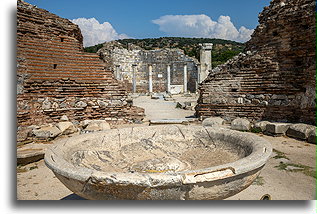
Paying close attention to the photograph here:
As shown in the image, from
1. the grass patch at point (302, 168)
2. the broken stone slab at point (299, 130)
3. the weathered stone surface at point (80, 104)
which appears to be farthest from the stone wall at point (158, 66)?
the grass patch at point (302, 168)

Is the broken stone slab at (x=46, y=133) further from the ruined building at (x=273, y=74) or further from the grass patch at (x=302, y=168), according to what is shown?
the grass patch at (x=302, y=168)

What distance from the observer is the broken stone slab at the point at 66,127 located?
7.33m

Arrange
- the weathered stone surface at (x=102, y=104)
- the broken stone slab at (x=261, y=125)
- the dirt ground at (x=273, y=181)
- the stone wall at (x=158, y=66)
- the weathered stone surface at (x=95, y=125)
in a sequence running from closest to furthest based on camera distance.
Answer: the dirt ground at (x=273, y=181), the broken stone slab at (x=261, y=125), the weathered stone surface at (x=95, y=125), the weathered stone surface at (x=102, y=104), the stone wall at (x=158, y=66)

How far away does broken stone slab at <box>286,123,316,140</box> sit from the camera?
6.24 metres

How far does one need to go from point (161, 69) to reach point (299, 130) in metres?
24.4

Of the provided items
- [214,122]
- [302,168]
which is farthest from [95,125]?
[302,168]

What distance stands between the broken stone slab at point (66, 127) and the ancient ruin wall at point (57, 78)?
543 millimetres

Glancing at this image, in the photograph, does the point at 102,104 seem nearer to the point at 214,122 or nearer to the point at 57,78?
the point at 57,78

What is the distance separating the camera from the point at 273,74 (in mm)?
7711

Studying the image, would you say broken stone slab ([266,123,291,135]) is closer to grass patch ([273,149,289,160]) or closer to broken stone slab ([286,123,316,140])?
broken stone slab ([286,123,316,140])

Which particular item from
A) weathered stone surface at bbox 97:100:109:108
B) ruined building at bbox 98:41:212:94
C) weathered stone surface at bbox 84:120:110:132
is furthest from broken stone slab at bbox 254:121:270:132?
ruined building at bbox 98:41:212:94

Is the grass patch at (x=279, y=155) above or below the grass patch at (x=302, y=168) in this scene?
above

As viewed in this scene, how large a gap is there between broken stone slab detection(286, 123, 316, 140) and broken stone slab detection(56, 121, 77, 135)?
6.24 m

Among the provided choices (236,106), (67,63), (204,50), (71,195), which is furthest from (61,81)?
(204,50)
